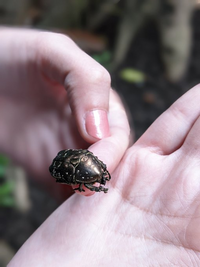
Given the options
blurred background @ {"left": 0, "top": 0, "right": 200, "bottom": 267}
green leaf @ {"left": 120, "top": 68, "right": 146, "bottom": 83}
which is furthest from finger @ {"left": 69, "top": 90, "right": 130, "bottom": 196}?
green leaf @ {"left": 120, "top": 68, "right": 146, "bottom": 83}

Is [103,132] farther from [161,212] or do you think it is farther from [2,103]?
[2,103]

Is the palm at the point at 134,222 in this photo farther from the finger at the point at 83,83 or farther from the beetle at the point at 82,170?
the finger at the point at 83,83

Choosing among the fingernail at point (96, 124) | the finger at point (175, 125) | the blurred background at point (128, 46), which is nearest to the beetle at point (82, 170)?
the fingernail at point (96, 124)

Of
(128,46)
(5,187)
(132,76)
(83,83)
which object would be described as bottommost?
(5,187)

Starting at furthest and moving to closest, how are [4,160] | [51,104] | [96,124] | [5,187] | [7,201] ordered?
[7,201]
[5,187]
[4,160]
[51,104]
[96,124]

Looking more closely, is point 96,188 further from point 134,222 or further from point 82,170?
point 134,222

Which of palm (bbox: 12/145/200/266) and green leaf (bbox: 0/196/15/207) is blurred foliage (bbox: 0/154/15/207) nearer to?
green leaf (bbox: 0/196/15/207)

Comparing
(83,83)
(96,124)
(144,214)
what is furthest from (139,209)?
(83,83)
